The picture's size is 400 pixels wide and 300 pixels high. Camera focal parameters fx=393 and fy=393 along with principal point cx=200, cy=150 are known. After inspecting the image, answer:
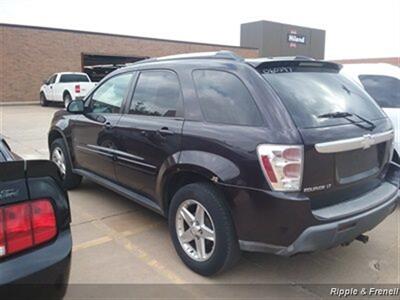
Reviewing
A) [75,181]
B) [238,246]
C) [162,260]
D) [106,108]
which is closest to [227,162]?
[238,246]

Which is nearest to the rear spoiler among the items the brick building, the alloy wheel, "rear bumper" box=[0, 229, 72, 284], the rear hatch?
the rear hatch

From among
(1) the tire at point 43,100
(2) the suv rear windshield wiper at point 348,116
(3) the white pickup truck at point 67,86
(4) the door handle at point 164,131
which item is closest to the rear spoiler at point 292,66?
(2) the suv rear windshield wiper at point 348,116

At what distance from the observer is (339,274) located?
11.0ft

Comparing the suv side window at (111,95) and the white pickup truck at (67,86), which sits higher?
the suv side window at (111,95)

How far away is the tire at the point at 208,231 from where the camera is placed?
9.81ft

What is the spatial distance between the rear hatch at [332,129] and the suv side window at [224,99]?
22 centimetres

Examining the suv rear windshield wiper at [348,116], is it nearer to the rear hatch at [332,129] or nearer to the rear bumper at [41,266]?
the rear hatch at [332,129]

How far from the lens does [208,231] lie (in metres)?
3.17

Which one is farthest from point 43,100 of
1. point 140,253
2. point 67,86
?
point 140,253

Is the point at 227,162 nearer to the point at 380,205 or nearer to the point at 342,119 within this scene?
the point at 342,119

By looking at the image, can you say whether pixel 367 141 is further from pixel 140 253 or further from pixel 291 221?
pixel 140 253

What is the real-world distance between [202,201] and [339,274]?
135cm

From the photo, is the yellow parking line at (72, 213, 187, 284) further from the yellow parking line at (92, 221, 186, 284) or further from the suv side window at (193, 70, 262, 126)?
the suv side window at (193, 70, 262, 126)

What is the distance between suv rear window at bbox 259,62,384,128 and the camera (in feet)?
9.64
